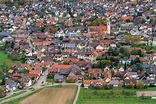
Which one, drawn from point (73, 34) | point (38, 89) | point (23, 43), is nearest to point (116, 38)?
point (73, 34)

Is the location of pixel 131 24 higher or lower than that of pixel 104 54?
higher

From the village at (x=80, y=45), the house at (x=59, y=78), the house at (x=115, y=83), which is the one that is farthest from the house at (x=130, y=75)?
the house at (x=59, y=78)

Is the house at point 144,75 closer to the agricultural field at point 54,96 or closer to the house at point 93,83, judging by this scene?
the house at point 93,83

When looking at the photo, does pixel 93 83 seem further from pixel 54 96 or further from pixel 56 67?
pixel 56 67

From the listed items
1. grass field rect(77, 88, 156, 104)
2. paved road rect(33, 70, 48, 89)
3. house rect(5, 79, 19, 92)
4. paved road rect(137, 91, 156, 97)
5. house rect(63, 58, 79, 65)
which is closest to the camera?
grass field rect(77, 88, 156, 104)

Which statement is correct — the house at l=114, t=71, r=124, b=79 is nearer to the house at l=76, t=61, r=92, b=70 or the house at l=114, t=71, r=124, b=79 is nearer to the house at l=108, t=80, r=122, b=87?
the house at l=108, t=80, r=122, b=87

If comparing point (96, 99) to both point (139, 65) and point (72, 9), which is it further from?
point (72, 9)


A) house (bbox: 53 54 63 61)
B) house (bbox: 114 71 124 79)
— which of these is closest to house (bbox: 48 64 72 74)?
house (bbox: 53 54 63 61)

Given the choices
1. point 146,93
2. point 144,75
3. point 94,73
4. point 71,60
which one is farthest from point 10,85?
point 144,75
